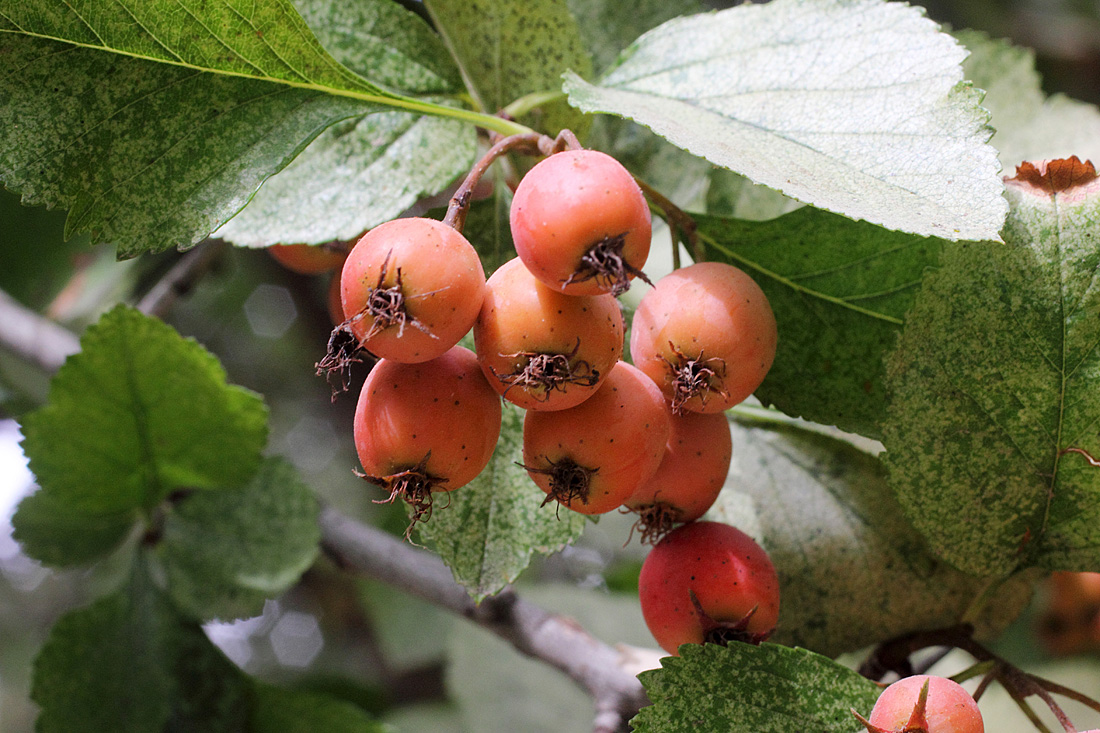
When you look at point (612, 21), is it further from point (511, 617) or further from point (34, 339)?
point (34, 339)

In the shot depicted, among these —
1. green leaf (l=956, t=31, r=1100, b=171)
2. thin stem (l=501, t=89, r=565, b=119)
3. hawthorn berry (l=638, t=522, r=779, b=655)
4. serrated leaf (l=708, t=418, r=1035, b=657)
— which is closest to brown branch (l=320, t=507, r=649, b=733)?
serrated leaf (l=708, t=418, r=1035, b=657)

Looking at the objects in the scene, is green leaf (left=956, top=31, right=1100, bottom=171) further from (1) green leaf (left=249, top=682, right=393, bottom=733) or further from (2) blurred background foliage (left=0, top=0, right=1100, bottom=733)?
(1) green leaf (left=249, top=682, right=393, bottom=733)

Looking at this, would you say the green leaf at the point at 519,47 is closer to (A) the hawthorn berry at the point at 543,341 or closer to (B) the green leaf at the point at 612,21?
(B) the green leaf at the point at 612,21

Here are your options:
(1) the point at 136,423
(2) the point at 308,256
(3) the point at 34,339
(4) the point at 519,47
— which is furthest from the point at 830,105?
(3) the point at 34,339

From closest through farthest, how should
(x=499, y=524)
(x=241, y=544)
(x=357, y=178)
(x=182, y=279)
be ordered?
(x=499, y=524) < (x=357, y=178) < (x=241, y=544) < (x=182, y=279)

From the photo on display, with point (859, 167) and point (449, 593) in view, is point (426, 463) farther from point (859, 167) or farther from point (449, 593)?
point (449, 593)
